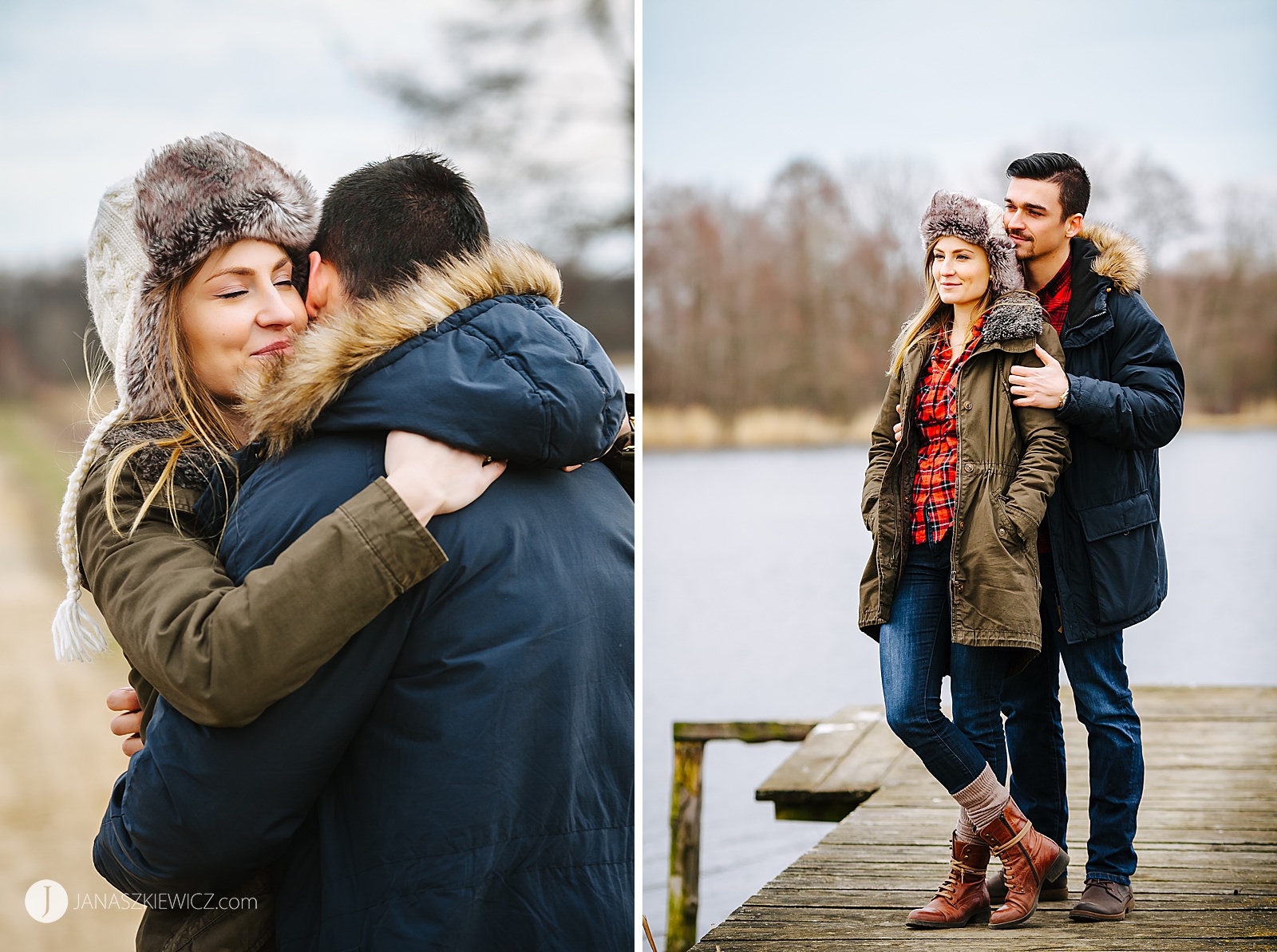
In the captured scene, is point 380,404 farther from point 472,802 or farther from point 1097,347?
point 1097,347

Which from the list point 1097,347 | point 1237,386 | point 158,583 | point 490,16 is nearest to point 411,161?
point 490,16

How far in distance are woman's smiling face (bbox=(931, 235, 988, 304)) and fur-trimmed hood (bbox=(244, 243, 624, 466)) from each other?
2.79 ft

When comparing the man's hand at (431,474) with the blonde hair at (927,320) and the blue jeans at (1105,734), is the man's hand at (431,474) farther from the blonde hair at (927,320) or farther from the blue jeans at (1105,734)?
the blue jeans at (1105,734)

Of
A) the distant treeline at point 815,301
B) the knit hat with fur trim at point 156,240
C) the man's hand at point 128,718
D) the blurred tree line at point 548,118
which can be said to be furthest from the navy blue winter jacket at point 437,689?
the distant treeline at point 815,301

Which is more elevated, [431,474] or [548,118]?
[548,118]

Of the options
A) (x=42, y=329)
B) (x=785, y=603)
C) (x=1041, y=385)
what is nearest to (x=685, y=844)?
(x=785, y=603)

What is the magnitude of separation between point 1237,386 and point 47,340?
8.47 feet

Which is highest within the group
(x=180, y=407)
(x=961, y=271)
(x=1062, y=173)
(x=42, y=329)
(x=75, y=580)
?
(x=1062, y=173)

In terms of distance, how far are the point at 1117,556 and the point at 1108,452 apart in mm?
197

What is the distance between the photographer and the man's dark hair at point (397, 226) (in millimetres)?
1721

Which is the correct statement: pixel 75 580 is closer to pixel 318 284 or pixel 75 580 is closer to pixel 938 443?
pixel 318 284

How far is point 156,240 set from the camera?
176cm

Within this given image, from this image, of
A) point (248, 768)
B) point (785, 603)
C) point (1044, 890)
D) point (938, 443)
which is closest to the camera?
point (248, 768)

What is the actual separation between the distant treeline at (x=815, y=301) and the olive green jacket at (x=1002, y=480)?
1.20 ft
